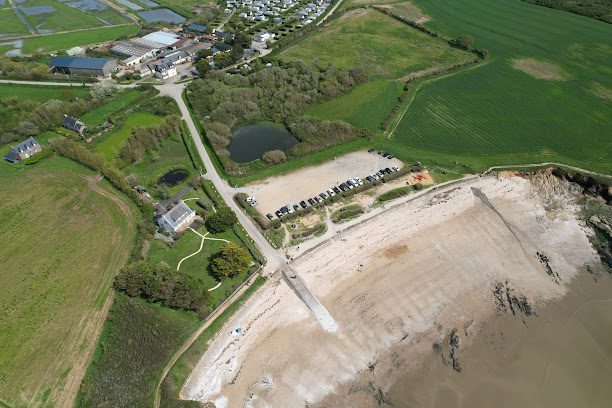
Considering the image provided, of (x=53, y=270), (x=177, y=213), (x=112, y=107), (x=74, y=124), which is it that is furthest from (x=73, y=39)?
(x=53, y=270)

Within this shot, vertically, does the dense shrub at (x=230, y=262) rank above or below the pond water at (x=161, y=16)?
below

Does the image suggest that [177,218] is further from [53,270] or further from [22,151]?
[22,151]

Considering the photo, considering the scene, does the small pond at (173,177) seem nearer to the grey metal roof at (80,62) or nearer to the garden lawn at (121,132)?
the garden lawn at (121,132)

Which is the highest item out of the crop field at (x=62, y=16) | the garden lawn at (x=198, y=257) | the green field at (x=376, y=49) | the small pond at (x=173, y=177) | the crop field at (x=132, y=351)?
the green field at (x=376, y=49)

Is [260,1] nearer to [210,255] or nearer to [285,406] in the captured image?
[210,255]

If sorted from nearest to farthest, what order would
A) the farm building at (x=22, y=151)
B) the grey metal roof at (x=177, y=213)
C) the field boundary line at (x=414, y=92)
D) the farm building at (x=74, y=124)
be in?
the grey metal roof at (x=177, y=213) → the farm building at (x=22, y=151) → the farm building at (x=74, y=124) → the field boundary line at (x=414, y=92)

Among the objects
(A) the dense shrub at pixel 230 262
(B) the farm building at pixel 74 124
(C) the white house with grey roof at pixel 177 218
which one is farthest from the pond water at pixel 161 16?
(A) the dense shrub at pixel 230 262

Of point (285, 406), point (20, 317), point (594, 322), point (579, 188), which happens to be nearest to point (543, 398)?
point (594, 322)
